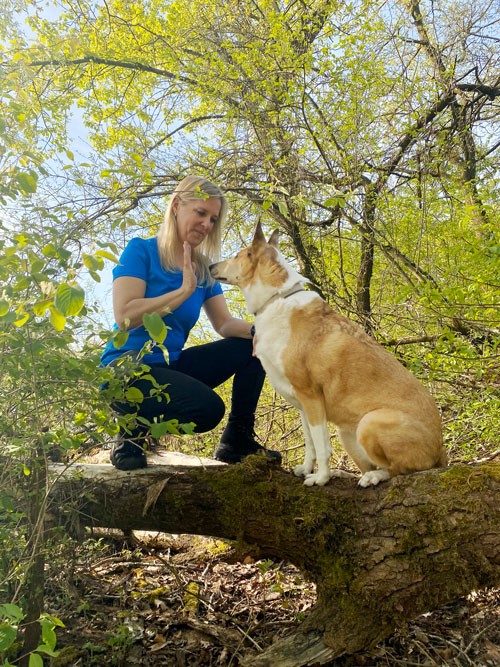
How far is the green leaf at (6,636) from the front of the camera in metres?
1.74

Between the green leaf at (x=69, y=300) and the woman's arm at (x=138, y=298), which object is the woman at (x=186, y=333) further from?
the green leaf at (x=69, y=300)

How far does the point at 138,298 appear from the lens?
3875 mm

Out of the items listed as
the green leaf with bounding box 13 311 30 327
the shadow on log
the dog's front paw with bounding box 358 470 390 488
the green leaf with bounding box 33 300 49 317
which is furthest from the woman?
the green leaf with bounding box 33 300 49 317

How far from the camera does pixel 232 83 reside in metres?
7.41

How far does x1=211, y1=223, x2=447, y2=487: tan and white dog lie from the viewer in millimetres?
3035

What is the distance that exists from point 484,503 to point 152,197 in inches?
281

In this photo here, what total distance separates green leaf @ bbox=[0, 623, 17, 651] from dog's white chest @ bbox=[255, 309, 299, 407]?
224cm

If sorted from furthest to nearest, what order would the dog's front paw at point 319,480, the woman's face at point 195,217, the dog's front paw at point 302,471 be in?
the woman's face at point 195,217, the dog's front paw at point 302,471, the dog's front paw at point 319,480

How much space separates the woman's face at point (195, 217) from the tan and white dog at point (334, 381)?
0.67 metres

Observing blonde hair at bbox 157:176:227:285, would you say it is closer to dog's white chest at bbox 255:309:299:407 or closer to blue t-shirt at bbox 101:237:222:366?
blue t-shirt at bbox 101:237:222:366

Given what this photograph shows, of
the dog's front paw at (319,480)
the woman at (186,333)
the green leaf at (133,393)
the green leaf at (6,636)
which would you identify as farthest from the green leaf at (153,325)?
the dog's front paw at (319,480)

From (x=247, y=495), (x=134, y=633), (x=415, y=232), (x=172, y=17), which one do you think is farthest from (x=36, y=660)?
(x=172, y=17)

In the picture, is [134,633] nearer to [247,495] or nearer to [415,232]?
[247,495]

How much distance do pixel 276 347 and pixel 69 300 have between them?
2.05m
